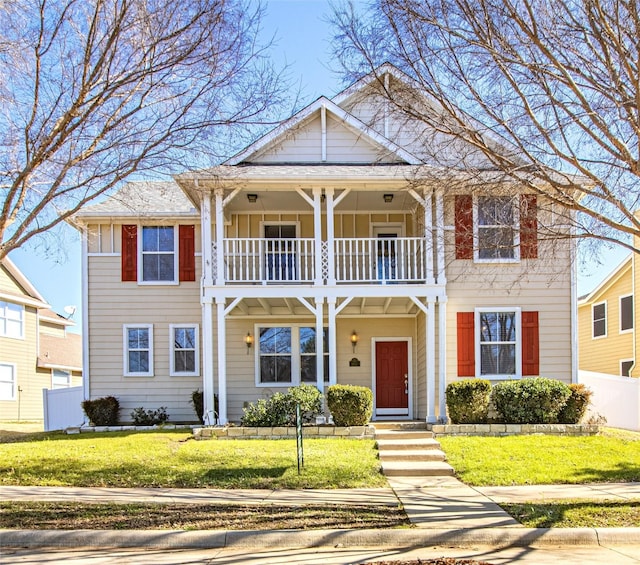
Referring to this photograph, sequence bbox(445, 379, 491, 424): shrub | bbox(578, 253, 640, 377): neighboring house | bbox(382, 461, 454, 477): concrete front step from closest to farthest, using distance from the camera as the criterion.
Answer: bbox(382, 461, 454, 477): concrete front step, bbox(445, 379, 491, 424): shrub, bbox(578, 253, 640, 377): neighboring house

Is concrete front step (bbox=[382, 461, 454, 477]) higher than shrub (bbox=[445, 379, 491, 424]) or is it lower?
lower

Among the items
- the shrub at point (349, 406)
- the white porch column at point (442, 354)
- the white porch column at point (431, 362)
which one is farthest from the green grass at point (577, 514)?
the white porch column at point (442, 354)

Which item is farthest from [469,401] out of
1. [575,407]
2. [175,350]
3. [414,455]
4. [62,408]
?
[62,408]

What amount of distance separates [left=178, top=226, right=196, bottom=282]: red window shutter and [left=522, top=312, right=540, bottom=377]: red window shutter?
8.48 meters

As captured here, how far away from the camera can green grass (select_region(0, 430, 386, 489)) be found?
403 inches

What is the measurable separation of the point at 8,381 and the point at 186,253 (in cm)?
1267

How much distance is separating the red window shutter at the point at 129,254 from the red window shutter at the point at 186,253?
115cm

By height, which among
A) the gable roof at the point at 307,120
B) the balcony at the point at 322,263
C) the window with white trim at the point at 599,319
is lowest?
the window with white trim at the point at 599,319

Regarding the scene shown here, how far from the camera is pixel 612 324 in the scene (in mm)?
24156

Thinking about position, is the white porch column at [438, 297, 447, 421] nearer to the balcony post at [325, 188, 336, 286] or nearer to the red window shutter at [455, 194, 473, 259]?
the red window shutter at [455, 194, 473, 259]

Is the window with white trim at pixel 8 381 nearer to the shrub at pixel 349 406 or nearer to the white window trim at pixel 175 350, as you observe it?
the white window trim at pixel 175 350

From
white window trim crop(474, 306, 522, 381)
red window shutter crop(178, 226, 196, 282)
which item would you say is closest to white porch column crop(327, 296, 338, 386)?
white window trim crop(474, 306, 522, 381)

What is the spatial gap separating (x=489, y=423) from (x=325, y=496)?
645 cm

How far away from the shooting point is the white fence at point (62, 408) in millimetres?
18672
